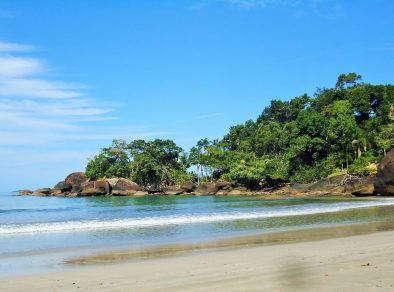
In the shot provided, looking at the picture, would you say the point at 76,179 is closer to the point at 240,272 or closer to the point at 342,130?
the point at 342,130

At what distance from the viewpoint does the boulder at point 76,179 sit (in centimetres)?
8881

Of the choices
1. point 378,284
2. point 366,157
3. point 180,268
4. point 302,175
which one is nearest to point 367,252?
point 378,284

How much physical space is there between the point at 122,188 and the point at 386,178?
45.8 metres

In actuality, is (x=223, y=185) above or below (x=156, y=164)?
below

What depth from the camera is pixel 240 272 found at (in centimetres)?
838

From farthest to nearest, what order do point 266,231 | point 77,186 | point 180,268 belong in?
point 77,186, point 266,231, point 180,268

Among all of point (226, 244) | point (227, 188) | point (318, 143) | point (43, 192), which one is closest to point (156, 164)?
point (227, 188)

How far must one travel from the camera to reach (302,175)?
67.2 m

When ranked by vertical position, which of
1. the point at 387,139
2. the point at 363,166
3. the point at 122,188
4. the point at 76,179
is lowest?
the point at 122,188

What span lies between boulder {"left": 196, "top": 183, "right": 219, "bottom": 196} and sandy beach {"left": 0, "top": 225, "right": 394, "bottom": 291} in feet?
202

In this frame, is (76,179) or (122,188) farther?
(76,179)

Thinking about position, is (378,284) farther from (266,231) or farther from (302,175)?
(302,175)

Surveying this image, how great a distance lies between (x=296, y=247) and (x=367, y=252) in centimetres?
232

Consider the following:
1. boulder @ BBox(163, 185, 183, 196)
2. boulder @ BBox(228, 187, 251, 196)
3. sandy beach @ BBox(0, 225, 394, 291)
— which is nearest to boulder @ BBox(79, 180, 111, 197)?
boulder @ BBox(163, 185, 183, 196)
